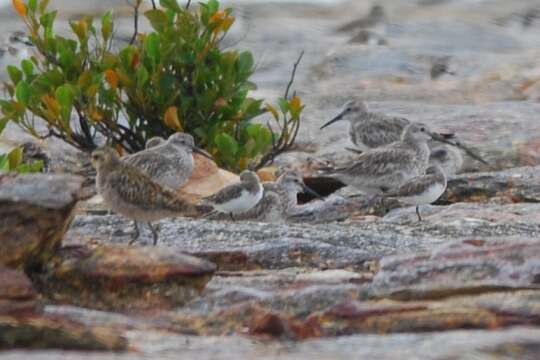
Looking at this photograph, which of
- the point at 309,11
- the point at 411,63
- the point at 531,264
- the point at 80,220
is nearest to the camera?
the point at 531,264

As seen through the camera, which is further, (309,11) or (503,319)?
(309,11)

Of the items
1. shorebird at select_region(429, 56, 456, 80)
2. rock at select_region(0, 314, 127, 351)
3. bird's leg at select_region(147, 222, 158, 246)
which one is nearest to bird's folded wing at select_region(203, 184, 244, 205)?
bird's leg at select_region(147, 222, 158, 246)

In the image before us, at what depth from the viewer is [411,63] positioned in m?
26.0

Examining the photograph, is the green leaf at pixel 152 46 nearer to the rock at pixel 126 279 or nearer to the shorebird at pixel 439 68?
the rock at pixel 126 279

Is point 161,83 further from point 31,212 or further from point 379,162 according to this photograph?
point 31,212

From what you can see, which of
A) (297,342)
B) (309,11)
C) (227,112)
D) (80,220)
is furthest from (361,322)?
(309,11)

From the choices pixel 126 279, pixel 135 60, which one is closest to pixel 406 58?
pixel 135 60

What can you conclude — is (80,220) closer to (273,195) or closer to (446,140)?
(273,195)

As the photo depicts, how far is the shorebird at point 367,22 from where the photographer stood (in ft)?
102

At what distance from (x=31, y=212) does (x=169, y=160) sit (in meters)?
5.25

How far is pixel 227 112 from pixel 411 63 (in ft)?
37.4

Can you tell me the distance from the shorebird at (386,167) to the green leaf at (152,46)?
204 cm

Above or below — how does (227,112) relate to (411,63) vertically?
above

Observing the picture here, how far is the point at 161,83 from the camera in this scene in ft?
48.3
